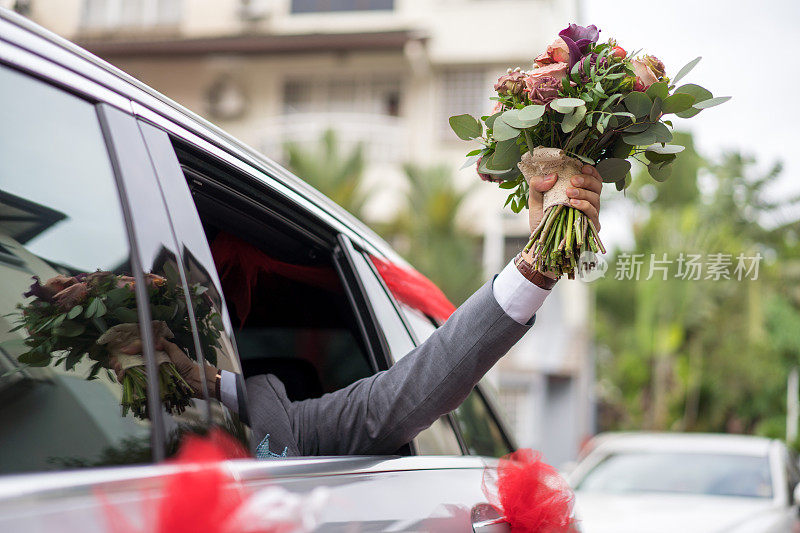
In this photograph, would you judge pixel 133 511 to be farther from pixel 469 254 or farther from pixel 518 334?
pixel 469 254

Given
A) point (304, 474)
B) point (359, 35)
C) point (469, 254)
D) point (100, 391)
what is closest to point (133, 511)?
point (100, 391)

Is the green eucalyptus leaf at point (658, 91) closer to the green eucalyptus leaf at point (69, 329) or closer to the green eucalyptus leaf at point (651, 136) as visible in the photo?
the green eucalyptus leaf at point (651, 136)

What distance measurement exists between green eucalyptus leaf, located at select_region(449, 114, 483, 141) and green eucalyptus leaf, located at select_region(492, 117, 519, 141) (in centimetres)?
17

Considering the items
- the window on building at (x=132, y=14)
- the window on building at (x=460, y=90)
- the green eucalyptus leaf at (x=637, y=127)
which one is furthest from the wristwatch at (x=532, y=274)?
the window on building at (x=132, y=14)

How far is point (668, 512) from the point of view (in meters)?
5.24

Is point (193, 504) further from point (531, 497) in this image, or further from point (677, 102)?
point (677, 102)

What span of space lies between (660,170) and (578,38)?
0.38 m

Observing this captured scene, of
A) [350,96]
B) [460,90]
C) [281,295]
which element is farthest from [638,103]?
[350,96]

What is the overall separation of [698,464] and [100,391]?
229 inches

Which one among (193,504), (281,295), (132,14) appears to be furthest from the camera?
(132,14)

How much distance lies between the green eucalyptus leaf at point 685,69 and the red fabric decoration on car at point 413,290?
2.74 ft

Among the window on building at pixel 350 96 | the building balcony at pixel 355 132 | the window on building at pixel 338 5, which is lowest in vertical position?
the building balcony at pixel 355 132

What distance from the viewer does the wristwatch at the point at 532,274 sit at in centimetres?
177

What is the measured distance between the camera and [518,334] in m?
1.77
